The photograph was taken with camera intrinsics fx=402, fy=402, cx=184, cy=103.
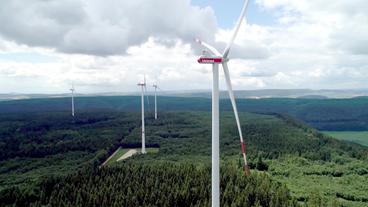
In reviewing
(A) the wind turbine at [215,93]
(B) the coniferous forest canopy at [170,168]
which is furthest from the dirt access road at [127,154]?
(A) the wind turbine at [215,93]

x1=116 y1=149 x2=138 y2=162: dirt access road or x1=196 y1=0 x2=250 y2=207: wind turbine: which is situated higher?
x1=196 y1=0 x2=250 y2=207: wind turbine

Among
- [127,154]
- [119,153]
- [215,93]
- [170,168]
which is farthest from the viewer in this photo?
[119,153]

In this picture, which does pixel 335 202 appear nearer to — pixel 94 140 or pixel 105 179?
pixel 105 179

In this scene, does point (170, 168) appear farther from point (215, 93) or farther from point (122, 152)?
point (122, 152)

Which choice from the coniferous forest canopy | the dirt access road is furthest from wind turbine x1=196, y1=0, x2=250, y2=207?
the dirt access road

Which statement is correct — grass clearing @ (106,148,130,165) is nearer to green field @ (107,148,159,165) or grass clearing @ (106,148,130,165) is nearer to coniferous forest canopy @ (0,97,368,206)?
green field @ (107,148,159,165)

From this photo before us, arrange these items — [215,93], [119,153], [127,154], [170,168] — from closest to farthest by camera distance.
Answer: [215,93]
[170,168]
[127,154]
[119,153]

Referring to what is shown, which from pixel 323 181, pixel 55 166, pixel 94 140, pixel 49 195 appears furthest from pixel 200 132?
pixel 49 195

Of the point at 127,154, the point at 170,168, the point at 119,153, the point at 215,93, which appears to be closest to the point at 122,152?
the point at 119,153

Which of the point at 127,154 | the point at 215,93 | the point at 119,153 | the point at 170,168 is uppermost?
the point at 215,93
